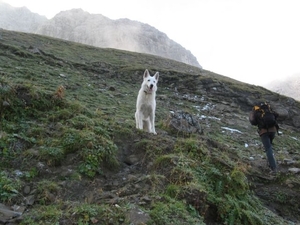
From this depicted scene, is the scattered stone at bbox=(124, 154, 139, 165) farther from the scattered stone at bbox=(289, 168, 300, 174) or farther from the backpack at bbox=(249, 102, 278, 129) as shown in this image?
the scattered stone at bbox=(289, 168, 300, 174)

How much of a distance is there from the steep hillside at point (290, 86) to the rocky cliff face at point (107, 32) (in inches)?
1823

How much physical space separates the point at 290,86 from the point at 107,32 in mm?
72731

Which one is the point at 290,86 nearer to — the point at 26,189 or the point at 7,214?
the point at 26,189

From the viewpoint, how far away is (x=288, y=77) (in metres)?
106

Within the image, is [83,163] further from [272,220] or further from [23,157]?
[272,220]

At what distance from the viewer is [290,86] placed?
91.8 m

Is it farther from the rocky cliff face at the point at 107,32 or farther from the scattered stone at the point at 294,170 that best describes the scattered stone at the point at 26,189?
the rocky cliff face at the point at 107,32

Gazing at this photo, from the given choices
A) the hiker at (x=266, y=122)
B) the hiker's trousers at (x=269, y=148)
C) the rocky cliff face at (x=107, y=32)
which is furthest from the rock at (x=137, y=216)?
the rocky cliff face at (x=107, y=32)

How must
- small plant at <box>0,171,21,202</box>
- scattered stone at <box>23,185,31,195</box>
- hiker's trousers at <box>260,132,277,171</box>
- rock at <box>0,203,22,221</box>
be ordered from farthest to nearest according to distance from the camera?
hiker's trousers at <box>260,132,277,171</box> < scattered stone at <box>23,185,31,195</box> < small plant at <box>0,171,21,202</box> < rock at <box>0,203,22,221</box>

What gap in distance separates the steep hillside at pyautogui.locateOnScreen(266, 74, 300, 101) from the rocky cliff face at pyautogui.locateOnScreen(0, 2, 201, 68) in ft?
152

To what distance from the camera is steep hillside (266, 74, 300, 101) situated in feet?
272

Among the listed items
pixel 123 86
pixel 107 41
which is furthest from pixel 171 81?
pixel 107 41

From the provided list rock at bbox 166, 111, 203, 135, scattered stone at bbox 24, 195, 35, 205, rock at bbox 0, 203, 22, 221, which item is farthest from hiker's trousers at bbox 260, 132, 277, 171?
rock at bbox 0, 203, 22, 221

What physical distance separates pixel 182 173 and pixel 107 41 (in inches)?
4430
